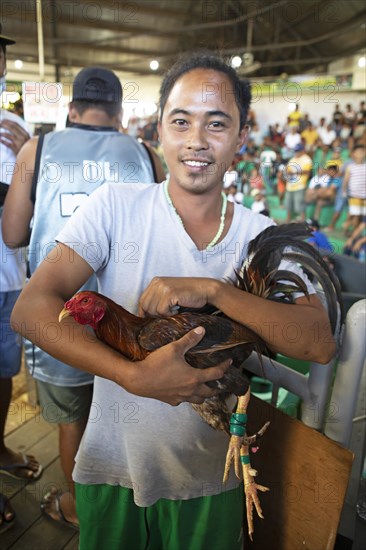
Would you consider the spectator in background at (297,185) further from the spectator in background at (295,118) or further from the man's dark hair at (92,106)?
the man's dark hair at (92,106)

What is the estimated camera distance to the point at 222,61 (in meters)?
→ 1.19

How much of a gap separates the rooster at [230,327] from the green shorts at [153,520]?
0.20 meters

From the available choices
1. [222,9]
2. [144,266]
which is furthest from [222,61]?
[222,9]

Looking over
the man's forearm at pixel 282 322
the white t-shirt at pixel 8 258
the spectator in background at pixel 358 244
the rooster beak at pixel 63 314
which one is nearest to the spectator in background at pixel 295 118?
the spectator in background at pixel 358 244

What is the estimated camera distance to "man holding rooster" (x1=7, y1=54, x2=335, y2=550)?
1.04m

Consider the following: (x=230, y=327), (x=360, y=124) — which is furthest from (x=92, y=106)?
(x=360, y=124)

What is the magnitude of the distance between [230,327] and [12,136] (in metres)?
1.59

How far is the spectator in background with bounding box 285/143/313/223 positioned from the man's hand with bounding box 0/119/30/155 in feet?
23.1

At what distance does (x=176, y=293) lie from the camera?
1.00m

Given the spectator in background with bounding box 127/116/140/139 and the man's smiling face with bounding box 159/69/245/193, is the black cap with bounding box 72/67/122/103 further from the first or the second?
the spectator in background with bounding box 127/116/140/139

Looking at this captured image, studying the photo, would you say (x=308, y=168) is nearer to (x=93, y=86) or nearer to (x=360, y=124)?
(x=360, y=124)

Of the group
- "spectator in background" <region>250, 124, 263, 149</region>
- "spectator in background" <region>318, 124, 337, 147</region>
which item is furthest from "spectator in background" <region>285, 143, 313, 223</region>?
"spectator in background" <region>250, 124, 263, 149</region>

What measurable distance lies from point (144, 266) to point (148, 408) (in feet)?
1.33

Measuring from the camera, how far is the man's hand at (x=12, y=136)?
6.61 feet
